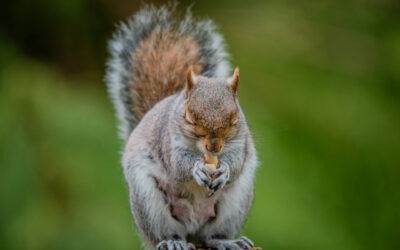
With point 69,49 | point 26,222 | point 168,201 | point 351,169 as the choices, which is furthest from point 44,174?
point 351,169

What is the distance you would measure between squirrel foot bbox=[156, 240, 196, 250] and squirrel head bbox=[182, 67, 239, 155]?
436mm

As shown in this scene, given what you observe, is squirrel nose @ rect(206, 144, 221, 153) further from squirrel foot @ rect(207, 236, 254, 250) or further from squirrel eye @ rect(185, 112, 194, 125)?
squirrel foot @ rect(207, 236, 254, 250)

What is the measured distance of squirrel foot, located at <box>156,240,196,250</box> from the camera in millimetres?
2311

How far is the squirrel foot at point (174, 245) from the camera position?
2.31m

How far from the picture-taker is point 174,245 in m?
2.32

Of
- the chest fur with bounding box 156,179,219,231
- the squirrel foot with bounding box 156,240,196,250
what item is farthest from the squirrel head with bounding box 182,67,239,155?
the squirrel foot with bounding box 156,240,196,250

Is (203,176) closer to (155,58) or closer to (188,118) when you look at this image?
(188,118)

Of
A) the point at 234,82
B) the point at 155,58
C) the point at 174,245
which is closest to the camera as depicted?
the point at 234,82

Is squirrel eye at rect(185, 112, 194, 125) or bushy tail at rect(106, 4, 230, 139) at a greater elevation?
bushy tail at rect(106, 4, 230, 139)

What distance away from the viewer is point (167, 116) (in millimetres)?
2322

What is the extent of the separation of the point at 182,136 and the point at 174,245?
44 cm

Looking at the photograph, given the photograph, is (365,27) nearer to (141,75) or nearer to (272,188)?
(272,188)

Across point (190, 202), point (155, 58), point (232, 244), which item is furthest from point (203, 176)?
point (155, 58)

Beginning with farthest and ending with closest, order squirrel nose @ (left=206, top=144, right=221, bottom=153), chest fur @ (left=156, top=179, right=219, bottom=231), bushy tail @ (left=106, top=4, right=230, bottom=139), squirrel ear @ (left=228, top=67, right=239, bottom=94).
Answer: bushy tail @ (left=106, top=4, right=230, bottom=139) → chest fur @ (left=156, top=179, right=219, bottom=231) → squirrel ear @ (left=228, top=67, right=239, bottom=94) → squirrel nose @ (left=206, top=144, right=221, bottom=153)
